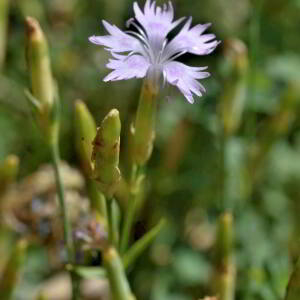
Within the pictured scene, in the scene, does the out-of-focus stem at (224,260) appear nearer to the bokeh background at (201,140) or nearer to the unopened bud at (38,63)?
the bokeh background at (201,140)

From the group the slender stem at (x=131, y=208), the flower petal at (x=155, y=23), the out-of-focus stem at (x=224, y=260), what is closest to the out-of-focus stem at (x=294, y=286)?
the out-of-focus stem at (x=224, y=260)

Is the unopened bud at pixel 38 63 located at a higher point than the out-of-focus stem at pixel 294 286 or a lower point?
higher

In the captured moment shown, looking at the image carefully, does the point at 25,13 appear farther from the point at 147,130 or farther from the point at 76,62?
the point at 147,130

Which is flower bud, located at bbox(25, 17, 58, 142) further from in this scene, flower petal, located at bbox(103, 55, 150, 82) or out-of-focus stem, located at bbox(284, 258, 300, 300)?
out-of-focus stem, located at bbox(284, 258, 300, 300)

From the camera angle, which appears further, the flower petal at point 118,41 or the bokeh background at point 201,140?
the bokeh background at point 201,140

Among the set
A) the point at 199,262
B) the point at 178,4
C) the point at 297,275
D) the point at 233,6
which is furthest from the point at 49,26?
the point at 297,275

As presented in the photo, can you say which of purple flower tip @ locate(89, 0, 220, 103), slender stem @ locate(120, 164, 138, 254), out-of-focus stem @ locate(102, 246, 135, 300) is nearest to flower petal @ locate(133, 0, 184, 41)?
purple flower tip @ locate(89, 0, 220, 103)
